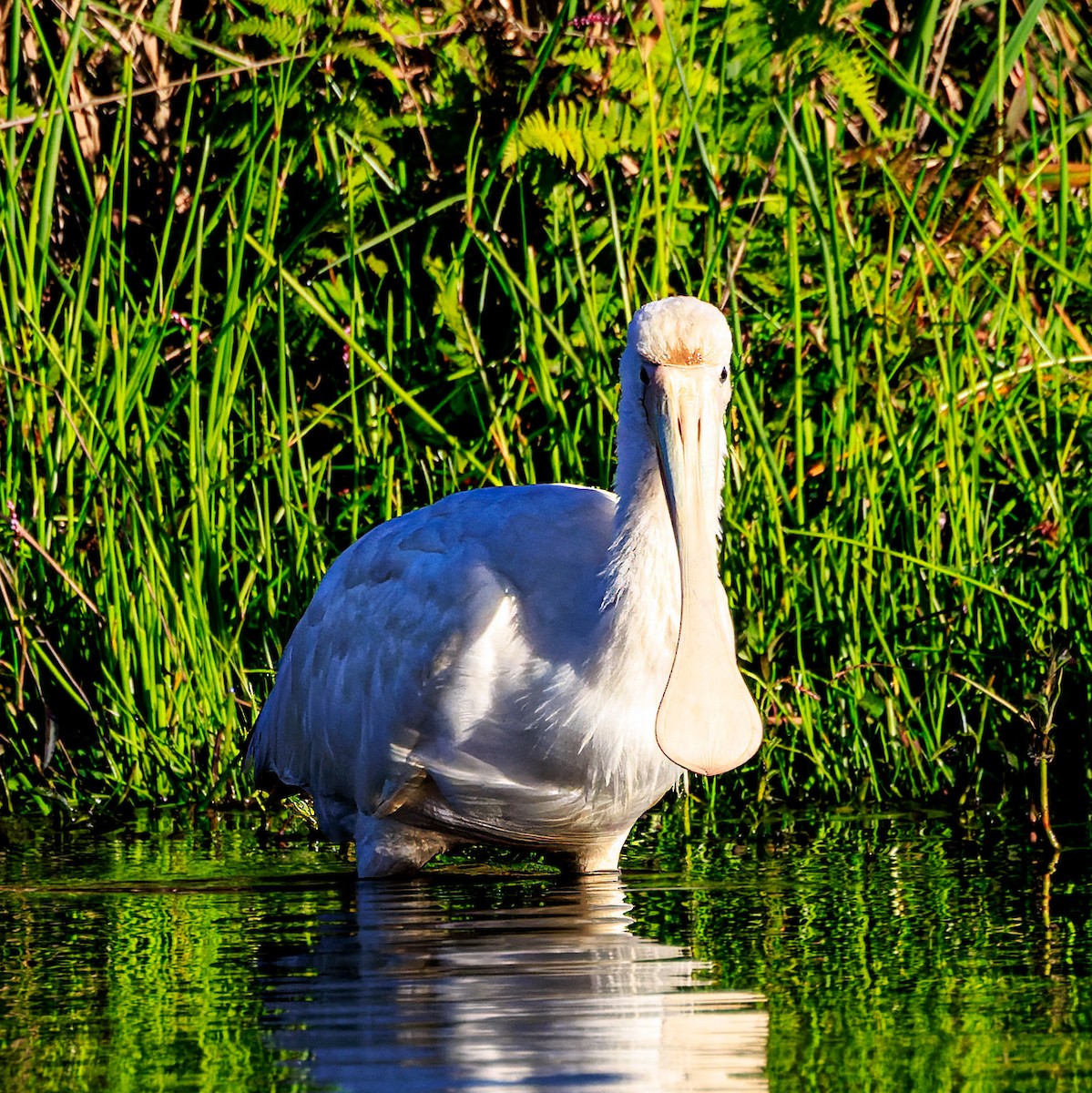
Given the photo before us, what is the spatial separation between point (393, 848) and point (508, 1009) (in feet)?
6.16

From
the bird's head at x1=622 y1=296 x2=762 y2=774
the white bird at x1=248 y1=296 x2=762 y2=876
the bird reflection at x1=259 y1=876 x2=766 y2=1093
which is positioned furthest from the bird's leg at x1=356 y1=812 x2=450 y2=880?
the bird's head at x1=622 y1=296 x2=762 y2=774

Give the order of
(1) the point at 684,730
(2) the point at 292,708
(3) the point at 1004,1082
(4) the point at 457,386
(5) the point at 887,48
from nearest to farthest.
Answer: (3) the point at 1004,1082 < (1) the point at 684,730 < (2) the point at 292,708 < (4) the point at 457,386 < (5) the point at 887,48

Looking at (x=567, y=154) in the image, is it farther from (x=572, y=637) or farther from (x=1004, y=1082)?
(x=1004, y=1082)

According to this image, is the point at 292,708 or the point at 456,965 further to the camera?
the point at 292,708

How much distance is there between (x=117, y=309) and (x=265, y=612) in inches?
39.2

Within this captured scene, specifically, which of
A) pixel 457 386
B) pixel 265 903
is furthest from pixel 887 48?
pixel 265 903

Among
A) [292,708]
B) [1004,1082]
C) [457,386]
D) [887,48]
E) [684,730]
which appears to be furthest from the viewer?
[887,48]

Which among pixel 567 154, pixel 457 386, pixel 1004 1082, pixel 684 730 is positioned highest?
pixel 567 154

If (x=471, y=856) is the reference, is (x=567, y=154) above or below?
above

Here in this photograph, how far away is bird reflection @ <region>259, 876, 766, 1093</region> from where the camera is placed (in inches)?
110

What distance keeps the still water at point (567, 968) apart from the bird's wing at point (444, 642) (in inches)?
11.6

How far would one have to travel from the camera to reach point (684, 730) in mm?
4301

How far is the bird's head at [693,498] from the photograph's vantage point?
14.1ft

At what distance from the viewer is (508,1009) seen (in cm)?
316
